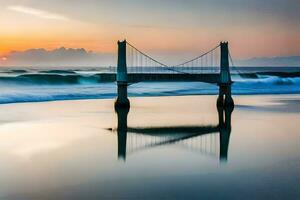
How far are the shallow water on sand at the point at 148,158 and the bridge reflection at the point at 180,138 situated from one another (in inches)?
1.1

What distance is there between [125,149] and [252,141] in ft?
13.1

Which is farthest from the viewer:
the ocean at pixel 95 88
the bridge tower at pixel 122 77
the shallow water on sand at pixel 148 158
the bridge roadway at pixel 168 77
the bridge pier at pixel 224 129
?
the ocean at pixel 95 88

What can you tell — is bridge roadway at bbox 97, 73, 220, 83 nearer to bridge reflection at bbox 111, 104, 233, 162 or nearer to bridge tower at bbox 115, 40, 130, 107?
bridge tower at bbox 115, 40, 130, 107

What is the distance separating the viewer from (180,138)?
49.6 feet

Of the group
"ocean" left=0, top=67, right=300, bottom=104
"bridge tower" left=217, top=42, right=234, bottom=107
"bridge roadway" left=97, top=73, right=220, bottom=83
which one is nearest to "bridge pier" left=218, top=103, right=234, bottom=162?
"bridge tower" left=217, top=42, right=234, bottom=107

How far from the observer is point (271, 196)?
797 centimetres

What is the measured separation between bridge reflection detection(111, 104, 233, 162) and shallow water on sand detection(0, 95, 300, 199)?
0.03 m

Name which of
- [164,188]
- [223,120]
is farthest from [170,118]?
[164,188]

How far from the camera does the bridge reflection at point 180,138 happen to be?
12.9m

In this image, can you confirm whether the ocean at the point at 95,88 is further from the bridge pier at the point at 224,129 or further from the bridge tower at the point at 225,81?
the bridge pier at the point at 224,129

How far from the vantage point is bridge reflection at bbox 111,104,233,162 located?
12880mm

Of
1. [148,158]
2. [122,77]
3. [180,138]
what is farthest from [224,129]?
[122,77]

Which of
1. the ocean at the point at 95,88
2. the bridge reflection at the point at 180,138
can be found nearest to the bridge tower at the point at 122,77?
the bridge reflection at the point at 180,138

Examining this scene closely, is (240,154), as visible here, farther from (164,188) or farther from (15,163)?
(15,163)
